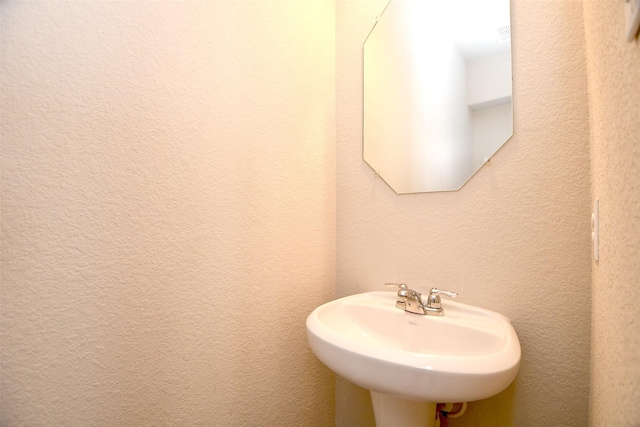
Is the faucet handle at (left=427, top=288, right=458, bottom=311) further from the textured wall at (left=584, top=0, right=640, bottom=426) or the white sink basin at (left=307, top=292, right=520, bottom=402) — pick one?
the textured wall at (left=584, top=0, right=640, bottom=426)

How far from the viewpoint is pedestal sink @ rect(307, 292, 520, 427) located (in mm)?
528

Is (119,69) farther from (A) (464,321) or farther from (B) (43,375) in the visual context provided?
(A) (464,321)

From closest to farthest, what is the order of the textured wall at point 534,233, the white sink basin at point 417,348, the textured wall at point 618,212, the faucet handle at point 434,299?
the textured wall at point 618,212
the white sink basin at point 417,348
the textured wall at point 534,233
the faucet handle at point 434,299

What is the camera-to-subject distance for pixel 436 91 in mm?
977

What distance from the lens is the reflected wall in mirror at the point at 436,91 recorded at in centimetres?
86

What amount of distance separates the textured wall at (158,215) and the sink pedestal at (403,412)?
0.35 m

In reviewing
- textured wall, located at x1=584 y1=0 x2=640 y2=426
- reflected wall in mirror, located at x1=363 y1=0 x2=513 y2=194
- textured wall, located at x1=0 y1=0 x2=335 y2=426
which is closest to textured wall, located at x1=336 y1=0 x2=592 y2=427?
reflected wall in mirror, located at x1=363 y1=0 x2=513 y2=194

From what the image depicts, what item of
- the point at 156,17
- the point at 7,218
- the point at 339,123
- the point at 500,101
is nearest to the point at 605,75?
the point at 500,101

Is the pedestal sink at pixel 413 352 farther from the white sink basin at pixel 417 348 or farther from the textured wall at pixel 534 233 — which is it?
the textured wall at pixel 534 233

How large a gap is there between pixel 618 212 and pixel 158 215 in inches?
34.6

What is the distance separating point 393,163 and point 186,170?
0.73 metres

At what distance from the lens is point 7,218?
0.50 m

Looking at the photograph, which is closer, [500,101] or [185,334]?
[185,334]

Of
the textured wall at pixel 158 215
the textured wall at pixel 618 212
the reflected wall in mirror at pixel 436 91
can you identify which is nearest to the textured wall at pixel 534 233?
the reflected wall in mirror at pixel 436 91
